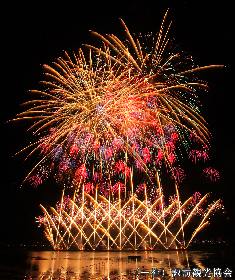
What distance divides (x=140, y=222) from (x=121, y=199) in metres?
2.31

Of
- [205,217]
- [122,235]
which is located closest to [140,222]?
[122,235]

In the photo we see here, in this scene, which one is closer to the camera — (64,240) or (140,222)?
(140,222)

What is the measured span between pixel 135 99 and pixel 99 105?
2.09m

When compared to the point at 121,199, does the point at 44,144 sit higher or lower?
higher

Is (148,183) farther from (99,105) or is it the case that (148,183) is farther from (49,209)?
(49,209)

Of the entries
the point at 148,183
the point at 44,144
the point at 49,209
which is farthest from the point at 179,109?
the point at 49,209

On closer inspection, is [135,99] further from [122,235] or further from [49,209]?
[49,209]

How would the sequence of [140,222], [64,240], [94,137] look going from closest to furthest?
[94,137] → [140,222] → [64,240]

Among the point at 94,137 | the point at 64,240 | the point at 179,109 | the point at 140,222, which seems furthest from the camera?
the point at 64,240

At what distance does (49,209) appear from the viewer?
2345 cm

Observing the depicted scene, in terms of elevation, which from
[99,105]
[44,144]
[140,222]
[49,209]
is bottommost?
[140,222]

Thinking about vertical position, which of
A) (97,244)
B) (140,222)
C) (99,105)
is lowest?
(97,244)

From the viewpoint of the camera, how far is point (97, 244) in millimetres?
20000

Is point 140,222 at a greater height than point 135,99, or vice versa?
point 135,99
